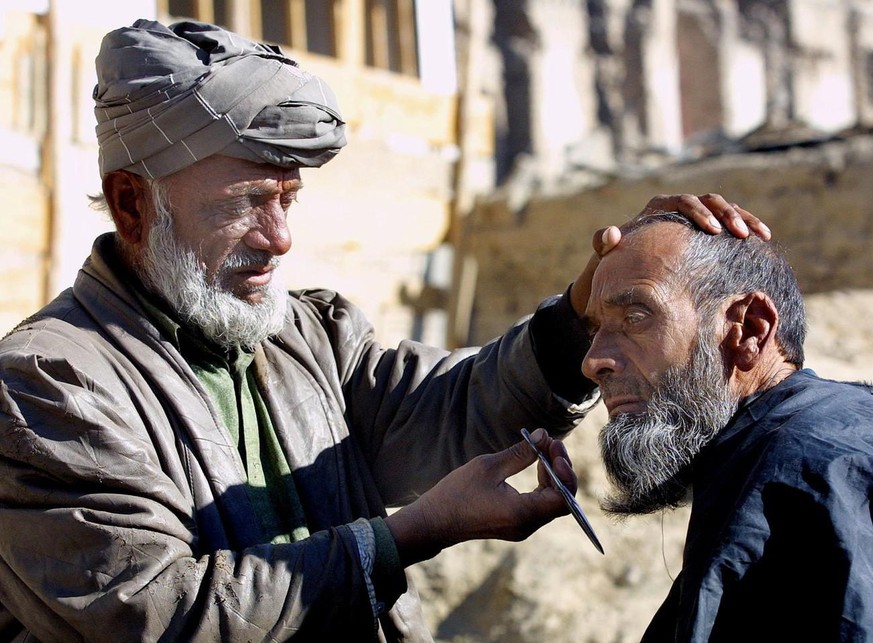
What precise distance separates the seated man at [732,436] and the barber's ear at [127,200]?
3.75ft

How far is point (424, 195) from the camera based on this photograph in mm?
12008

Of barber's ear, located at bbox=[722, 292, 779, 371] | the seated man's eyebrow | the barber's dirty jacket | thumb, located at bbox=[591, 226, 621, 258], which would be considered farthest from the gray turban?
barber's ear, located at bbox=[722, 292, 779, 371]

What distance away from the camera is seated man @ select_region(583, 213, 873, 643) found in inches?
81.3

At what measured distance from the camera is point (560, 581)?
5.48m

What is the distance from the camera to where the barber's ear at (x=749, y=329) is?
8.17ft

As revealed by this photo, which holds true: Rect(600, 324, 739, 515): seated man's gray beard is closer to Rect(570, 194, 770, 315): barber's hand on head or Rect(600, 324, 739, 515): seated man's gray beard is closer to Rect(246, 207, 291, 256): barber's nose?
Rect(570, 194, 770, 315): barber's hand on head

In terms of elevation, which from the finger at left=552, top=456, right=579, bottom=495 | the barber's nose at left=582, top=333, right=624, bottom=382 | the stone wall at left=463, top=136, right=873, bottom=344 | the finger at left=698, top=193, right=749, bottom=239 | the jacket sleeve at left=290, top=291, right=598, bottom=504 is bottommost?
the stone wall at left=463, top=136, right=873, bottom=344

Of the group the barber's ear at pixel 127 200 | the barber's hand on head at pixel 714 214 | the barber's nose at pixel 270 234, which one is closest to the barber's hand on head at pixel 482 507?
the barber's hand on head at pixel 714 214

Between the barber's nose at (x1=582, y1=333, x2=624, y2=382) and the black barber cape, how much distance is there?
415mm

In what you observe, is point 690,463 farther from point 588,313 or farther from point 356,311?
point 356,311

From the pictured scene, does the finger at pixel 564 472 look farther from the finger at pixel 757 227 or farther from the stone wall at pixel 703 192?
the stone wall at pixel 703 192

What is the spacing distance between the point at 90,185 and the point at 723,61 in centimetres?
2064

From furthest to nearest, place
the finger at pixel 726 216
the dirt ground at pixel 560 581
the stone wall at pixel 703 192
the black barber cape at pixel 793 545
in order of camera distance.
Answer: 1. the stone wall at pixel 703 192
2. the dirt ground at pixel 560 581
3. the finger at pixel 726 216
4. the black barber cape at pixel 793 545

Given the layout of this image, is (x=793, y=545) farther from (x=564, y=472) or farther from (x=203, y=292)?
(x=203, y=292)
